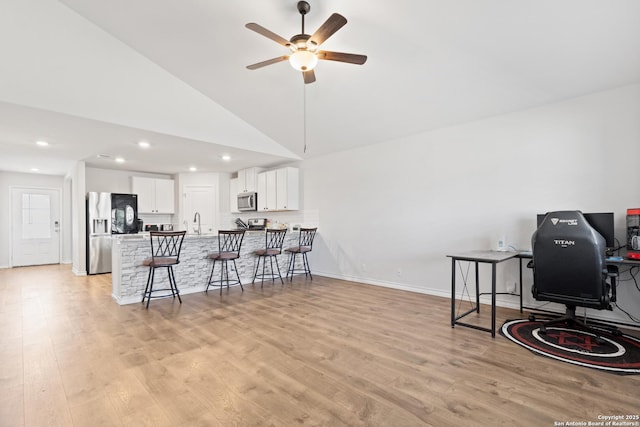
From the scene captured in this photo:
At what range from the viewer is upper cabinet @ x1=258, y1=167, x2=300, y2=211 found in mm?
6547

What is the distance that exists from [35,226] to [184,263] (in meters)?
6.42

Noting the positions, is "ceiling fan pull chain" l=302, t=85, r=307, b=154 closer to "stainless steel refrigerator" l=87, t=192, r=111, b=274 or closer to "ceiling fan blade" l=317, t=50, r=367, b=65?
"ceiling fan blade" l=317, t=50, r=367, b=65

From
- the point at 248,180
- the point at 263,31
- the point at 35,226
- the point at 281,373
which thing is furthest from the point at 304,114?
the point at 35,226

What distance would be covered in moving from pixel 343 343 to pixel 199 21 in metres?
3.65

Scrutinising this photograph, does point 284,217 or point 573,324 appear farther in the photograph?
point 284,217

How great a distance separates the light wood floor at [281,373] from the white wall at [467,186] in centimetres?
110

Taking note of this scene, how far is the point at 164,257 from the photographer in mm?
4445

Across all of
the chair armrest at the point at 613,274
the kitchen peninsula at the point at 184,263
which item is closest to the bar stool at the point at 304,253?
the kitchen peninsula at the point at 184,263

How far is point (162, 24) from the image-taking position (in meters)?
3.42

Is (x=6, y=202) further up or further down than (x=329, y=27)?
further down

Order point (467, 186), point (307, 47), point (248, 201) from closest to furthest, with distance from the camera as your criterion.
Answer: point (307, 47) → point (467, 186) → point (248, 201)

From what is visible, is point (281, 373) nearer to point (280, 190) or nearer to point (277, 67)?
point (277, 67)

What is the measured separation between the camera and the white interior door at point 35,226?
793 centimetres

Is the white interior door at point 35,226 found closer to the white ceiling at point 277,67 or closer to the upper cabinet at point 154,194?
the upper cabinet at point 154,194
